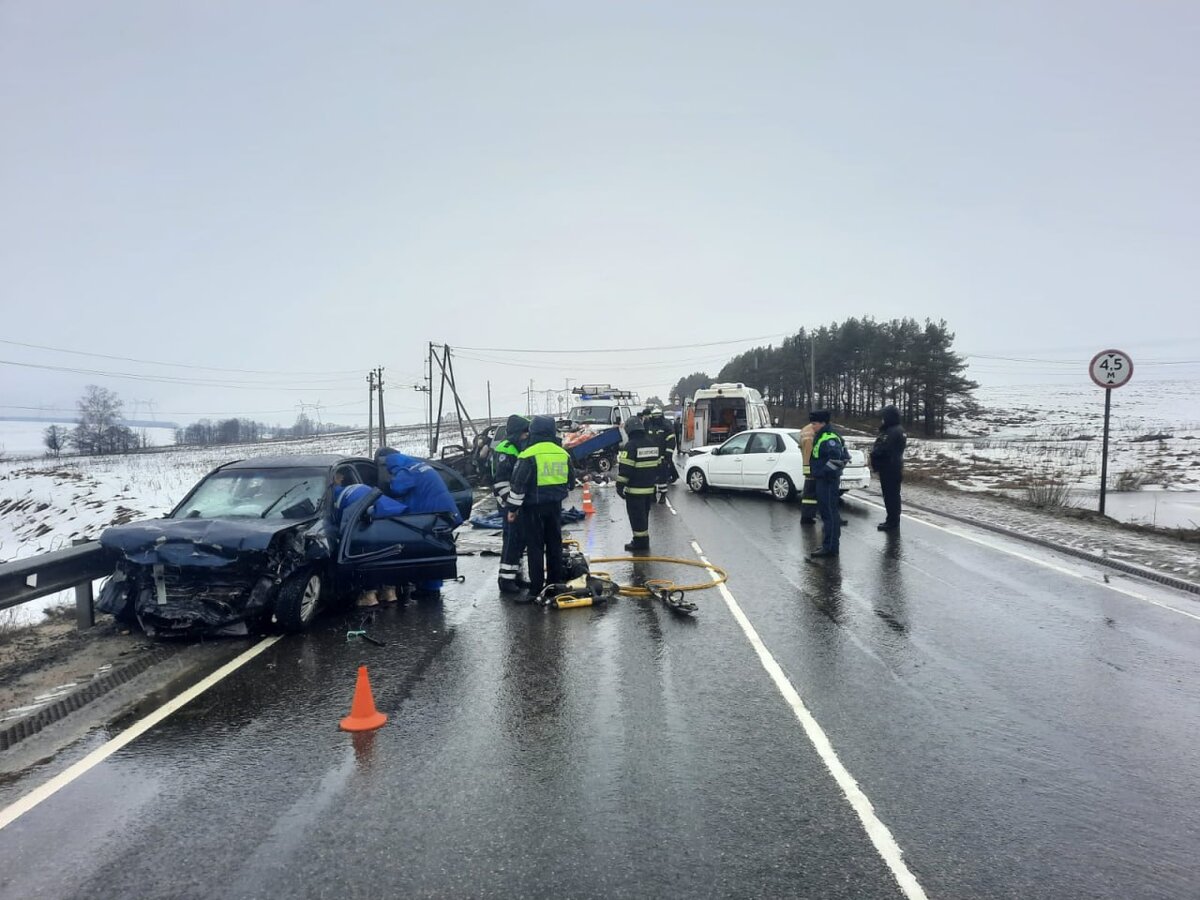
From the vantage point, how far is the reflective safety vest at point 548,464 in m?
8.32

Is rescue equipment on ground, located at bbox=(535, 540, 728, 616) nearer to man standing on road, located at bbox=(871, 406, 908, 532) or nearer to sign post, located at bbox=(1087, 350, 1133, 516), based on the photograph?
man standing on road, located at bbox=(871, 406, 908, 532)

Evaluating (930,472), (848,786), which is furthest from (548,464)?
(930,472)

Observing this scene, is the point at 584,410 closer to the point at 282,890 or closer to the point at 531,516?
the point at 531,516

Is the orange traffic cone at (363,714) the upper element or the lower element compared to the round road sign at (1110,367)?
lower

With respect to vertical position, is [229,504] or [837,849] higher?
[229,504]

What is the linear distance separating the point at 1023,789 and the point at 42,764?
17.9 ft

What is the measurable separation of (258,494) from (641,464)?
17.1 ft

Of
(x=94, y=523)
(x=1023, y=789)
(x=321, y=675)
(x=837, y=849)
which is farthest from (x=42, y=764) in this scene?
(x=94, y=523)

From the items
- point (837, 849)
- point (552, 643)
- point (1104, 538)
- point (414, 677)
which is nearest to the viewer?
point (837, 849)

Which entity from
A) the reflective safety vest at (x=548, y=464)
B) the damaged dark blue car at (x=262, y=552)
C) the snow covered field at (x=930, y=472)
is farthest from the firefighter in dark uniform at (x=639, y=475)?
the snow covered field at (x=930, y=472)

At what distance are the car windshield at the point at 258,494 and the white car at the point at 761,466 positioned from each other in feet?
35.0

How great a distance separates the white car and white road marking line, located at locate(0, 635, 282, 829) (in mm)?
12235

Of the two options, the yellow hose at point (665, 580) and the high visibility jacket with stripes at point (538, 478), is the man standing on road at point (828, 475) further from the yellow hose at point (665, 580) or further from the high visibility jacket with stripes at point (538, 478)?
the high visibility jacket with stripes at point (538, 478)

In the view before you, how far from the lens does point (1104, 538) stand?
11766 millimetres
